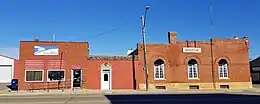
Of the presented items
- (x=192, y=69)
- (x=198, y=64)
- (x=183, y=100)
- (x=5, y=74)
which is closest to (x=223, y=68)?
(x=198, y=64)

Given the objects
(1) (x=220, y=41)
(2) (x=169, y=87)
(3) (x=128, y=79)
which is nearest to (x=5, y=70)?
(3) (x=128, y=79)

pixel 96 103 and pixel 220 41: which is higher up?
pixel 220 41

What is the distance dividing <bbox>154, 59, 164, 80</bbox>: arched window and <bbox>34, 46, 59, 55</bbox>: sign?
10.1m

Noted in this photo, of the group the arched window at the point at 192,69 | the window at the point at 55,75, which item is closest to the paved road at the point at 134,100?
the window at the point at 55,75

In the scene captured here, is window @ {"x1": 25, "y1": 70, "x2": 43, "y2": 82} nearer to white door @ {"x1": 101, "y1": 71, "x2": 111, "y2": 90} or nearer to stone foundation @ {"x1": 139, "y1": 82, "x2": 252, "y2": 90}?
white door @ {"x1": 101, "y1": 71, "x2": 111, "y2": 90}

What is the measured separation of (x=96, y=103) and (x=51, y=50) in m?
16.4

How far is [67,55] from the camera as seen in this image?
30.8 metres

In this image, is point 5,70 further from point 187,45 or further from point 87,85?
point 187,45

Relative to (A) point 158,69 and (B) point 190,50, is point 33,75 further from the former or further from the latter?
(B) point 190,50

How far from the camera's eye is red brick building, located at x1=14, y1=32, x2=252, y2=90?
30141 millimetres

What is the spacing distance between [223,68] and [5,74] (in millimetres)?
33297

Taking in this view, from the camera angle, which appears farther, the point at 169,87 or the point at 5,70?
the point at 5,70

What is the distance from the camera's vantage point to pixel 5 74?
48875 mm

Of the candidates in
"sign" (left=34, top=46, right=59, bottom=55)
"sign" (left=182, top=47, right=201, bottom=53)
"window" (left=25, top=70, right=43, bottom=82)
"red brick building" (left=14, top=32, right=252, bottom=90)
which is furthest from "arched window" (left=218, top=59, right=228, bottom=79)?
"window" (left=25, top=70, right=43, bottom=82)
